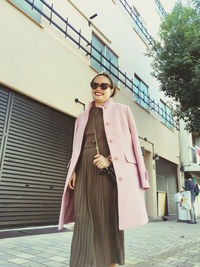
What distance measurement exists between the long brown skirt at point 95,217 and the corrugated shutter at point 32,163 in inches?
128

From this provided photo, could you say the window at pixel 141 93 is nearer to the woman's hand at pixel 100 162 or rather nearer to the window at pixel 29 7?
the window at pixel 29 7

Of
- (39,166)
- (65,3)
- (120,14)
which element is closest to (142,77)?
(120,14)

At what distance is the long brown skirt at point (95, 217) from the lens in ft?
5.38

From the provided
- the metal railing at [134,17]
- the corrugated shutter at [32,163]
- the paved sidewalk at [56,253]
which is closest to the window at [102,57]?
the corrugated shutter at [32,163]

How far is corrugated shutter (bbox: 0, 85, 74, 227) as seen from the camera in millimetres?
4582

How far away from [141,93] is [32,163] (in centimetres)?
828

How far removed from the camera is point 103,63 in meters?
8.73

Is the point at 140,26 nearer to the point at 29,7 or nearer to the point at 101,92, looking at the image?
the point at 29,7

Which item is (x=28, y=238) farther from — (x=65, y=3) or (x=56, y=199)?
(x=65, y=3)

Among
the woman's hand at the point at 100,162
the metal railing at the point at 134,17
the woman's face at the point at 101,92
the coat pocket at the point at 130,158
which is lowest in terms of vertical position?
the woman's hand at the point at 100,162

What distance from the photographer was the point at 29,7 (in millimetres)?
5781

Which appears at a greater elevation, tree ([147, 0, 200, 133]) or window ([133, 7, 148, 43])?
window ([133, 7, 148, 43])

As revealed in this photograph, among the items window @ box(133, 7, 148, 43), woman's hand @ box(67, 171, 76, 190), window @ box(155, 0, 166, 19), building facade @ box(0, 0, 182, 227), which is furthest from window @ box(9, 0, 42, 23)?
window @ box(155, 0, 166, 19)

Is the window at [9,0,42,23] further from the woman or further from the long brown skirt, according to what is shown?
the long brown skirt
